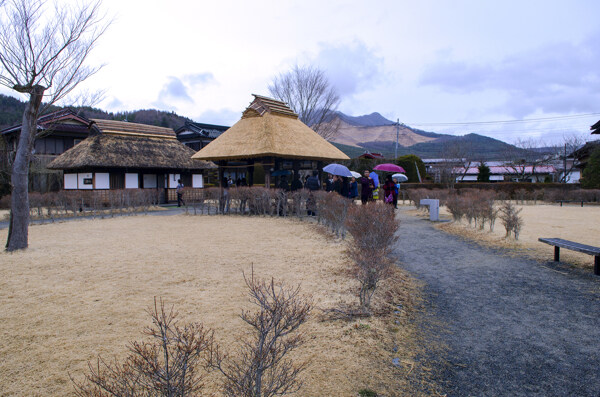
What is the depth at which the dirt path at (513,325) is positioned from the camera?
2756mm

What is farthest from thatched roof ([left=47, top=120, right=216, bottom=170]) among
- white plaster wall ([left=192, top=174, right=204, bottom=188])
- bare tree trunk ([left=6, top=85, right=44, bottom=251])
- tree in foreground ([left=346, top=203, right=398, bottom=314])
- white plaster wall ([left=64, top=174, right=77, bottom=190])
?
tree in foreground ([left=346, top=203, right=398, bottom=314])

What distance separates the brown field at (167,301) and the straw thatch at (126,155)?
12330mm

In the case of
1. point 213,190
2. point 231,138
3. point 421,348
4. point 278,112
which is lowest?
point 421,348

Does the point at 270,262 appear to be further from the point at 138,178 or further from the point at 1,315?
the point at 138,178

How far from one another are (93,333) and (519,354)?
3.90 metres

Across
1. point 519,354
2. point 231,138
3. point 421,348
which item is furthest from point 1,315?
point 231,138

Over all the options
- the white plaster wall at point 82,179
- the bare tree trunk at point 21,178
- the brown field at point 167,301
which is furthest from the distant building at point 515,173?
the bare tree trunk at point 21,178

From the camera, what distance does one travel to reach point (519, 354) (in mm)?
3162

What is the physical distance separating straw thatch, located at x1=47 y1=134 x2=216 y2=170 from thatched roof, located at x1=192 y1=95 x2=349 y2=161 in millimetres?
6125

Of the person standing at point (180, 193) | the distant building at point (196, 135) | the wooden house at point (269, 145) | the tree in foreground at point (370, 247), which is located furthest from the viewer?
the distant building at point (196, 135)

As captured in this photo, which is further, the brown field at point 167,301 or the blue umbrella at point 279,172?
the blue umbrella at point 279,172

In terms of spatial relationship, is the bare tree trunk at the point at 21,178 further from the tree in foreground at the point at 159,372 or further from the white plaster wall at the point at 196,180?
the white plaster wall at the point at 196,180

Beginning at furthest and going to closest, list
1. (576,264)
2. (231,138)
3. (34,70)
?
(231,138) < (34,70) < (576,264)

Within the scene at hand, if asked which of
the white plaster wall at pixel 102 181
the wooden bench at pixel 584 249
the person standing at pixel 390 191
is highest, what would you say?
the white plaster wall at pixel 102 181
